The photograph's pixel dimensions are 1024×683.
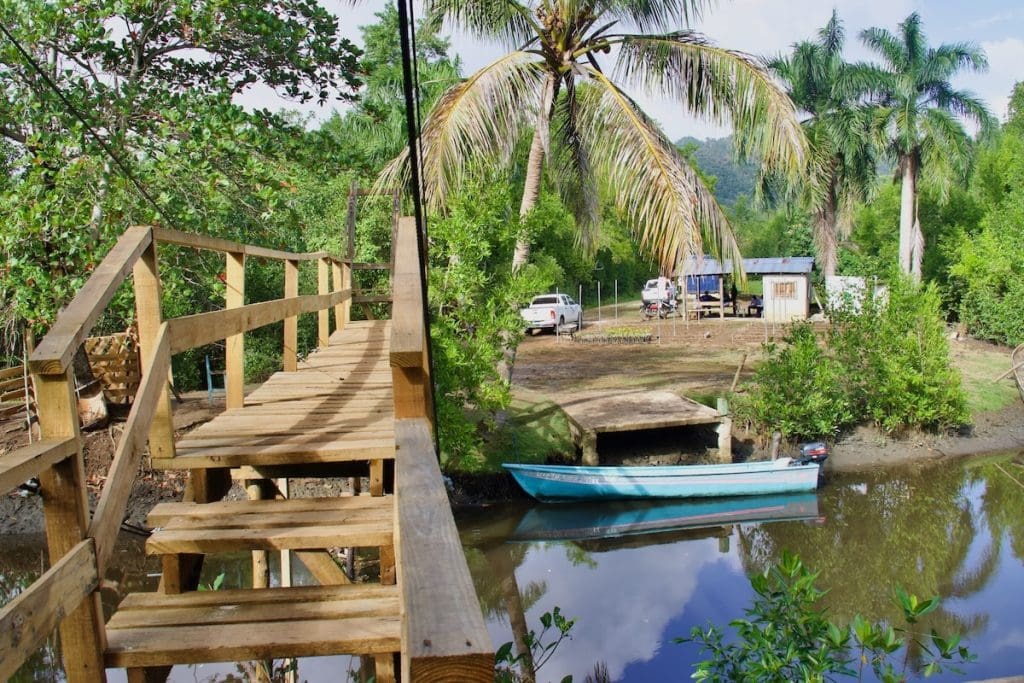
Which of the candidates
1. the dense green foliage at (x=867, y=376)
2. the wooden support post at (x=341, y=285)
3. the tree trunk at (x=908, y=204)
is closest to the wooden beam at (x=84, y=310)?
the wooden support post at (x=341, y=285)

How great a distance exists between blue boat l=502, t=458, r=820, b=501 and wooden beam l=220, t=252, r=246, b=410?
953cm

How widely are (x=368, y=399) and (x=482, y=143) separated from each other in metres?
7.50

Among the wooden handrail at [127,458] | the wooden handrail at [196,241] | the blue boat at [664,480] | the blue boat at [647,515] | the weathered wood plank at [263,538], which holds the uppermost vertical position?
the wooden handrail at [196,241]

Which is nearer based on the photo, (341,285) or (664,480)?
(341,285)

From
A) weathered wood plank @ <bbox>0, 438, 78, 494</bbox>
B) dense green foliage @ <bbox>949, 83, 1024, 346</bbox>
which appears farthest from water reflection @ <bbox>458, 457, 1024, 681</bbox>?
dense green foliage @ <bbox>949, 83, 1024, 346</bbox>

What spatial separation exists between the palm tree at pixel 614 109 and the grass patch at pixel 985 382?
33.1 ft

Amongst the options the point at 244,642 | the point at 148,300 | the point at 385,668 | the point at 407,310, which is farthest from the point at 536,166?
the point at 244,642

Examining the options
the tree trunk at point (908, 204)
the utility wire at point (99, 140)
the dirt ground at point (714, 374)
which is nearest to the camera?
the utility wire at point (99, 140)

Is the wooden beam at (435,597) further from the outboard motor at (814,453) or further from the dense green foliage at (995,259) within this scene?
the dense green foliage at (995,259)

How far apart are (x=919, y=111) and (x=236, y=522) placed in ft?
105

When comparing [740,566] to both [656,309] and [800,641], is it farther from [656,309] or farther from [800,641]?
[656,309]

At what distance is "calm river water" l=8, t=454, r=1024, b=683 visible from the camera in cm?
1016

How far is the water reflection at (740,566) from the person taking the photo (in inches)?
409

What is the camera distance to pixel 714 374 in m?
22.2
